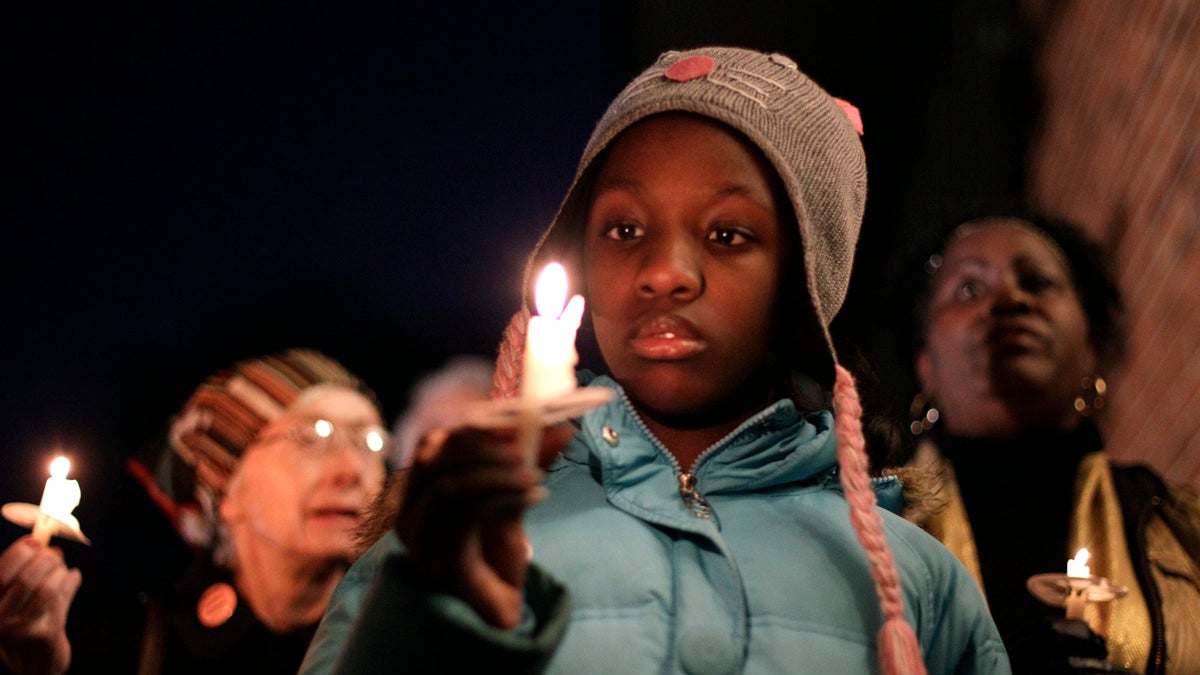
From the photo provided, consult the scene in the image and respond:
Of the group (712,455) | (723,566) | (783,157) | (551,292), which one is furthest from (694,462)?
(551,292)

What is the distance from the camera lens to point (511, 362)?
1.74m

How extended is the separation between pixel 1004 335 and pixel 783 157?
4.65 ft

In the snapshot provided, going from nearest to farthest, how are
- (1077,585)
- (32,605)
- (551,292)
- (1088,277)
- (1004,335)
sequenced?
(551,292)
(1077,585)
(32,605)
(1004,335)
(1088,277)

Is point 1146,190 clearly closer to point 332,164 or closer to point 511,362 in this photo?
point 511,362

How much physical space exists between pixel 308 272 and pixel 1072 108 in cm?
308

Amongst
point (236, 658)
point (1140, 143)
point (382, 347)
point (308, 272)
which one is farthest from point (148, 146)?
point (1140, 143)

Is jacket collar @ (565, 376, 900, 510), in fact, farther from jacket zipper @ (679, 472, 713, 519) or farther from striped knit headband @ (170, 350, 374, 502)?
striped knit headband @ (170, 350, 374, 502)

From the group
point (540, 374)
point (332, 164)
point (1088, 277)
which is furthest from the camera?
point (332, 164)

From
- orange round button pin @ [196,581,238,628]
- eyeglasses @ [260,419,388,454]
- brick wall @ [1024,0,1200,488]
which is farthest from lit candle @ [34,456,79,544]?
brick wall @ [1024,0,1200,488]

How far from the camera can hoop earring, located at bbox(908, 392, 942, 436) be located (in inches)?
124

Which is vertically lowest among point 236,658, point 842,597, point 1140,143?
point 236,658

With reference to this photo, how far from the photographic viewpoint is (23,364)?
334 cm

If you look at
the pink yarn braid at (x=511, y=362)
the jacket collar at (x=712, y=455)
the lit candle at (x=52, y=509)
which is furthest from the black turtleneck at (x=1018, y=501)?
the lit candle at (x=52, y=509)

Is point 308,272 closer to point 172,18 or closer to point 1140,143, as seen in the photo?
point 172,18
